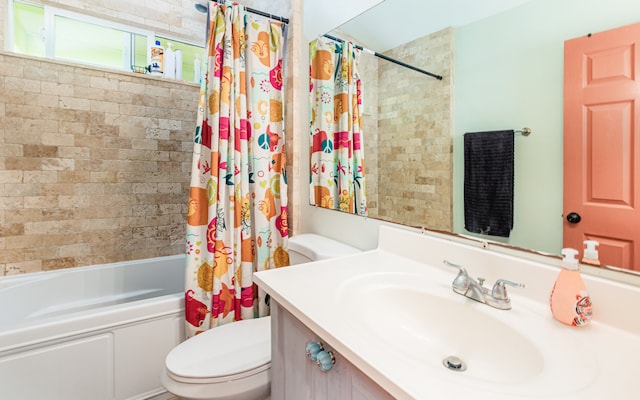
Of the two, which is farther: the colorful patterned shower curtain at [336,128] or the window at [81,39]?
the window at [81,39]

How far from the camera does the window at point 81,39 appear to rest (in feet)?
7.13

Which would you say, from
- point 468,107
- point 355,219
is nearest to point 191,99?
point 355,219

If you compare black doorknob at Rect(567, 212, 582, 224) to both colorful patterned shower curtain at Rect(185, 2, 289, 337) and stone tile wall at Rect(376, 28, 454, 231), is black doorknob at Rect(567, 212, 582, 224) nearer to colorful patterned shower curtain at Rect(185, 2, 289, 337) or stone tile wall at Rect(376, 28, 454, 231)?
stone tile wall at Rect(376, 28, 454, 231)

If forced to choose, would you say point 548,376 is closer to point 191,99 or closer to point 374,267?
point 374,267

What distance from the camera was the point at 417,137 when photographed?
3.84 feet

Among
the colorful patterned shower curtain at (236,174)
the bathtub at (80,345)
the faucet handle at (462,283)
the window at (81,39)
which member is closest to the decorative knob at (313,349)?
the faucet handle at (462,283)

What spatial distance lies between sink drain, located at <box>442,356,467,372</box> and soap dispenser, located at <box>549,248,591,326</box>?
0.24 meters

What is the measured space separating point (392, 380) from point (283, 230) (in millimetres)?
1390

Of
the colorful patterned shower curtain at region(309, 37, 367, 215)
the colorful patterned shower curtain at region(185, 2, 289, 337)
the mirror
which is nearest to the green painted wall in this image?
the mirror

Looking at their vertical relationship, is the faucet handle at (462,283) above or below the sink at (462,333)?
above

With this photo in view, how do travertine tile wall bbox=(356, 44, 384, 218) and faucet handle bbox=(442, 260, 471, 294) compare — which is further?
travertine tile wall bbox=(356, 44, 384, 218)

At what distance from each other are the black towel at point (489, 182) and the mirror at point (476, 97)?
2cm

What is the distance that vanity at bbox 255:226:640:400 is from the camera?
0.52 m

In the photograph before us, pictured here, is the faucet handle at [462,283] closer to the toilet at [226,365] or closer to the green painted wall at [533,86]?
the green painted wall at [533,86]
